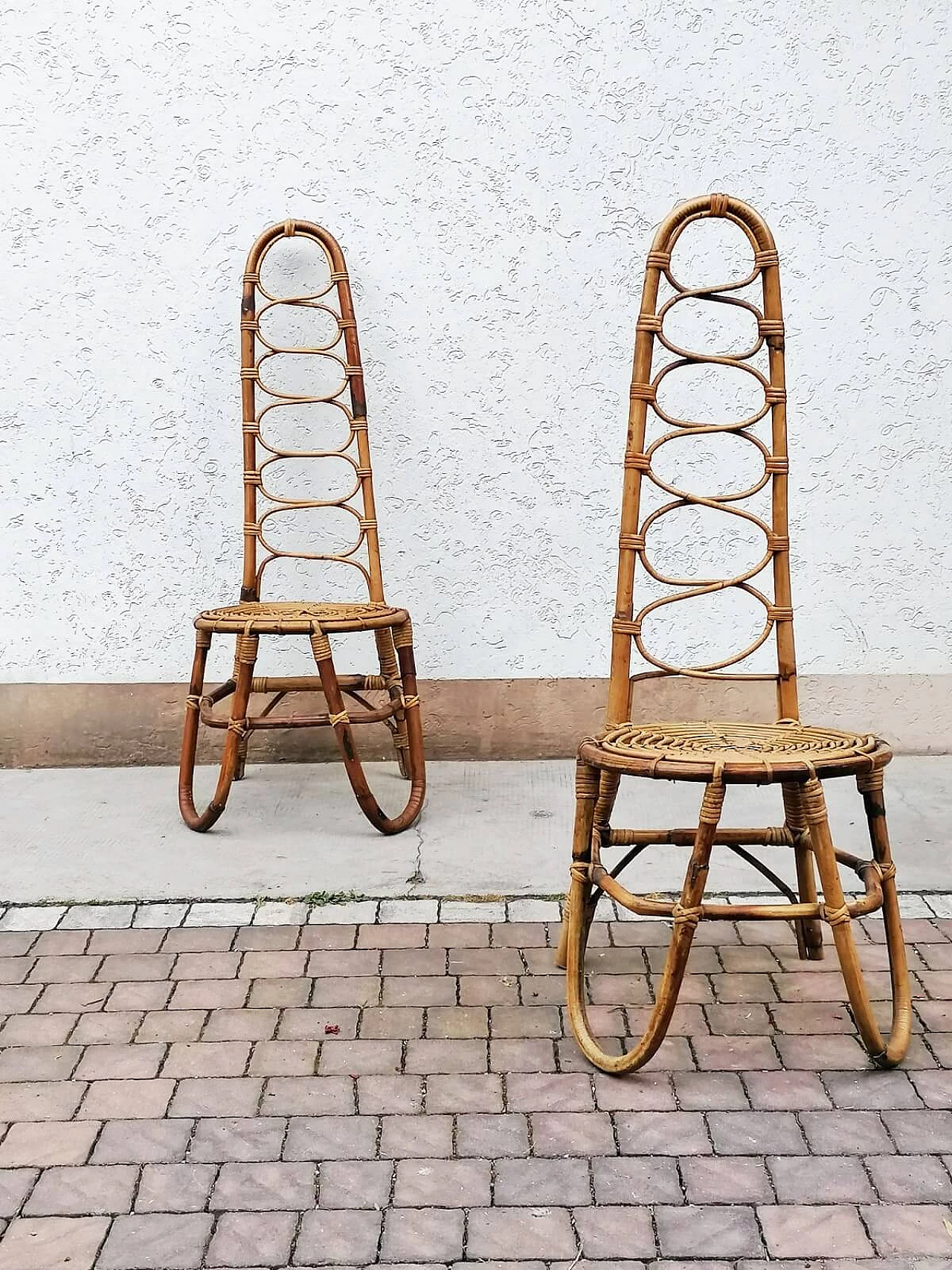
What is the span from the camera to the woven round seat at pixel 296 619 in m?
3.21

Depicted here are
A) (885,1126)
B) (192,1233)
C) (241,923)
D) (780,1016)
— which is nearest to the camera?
(192,1233)

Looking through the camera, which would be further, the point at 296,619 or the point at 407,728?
the point at 407,728

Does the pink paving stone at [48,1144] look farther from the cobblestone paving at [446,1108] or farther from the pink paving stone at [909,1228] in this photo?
the pink paving stone at [909,1228]

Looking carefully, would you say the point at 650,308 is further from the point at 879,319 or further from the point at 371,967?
the point at 879,319

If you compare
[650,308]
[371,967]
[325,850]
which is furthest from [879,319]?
[371,967]

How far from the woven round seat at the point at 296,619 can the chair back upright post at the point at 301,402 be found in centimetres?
20

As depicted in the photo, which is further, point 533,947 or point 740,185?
point 740,185

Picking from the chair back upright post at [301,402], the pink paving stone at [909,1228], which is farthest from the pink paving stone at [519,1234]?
the chair back upright post at [301,402]

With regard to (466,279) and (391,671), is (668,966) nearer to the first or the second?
(391,671)

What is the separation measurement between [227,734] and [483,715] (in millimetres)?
957

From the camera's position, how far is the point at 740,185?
3.93 m

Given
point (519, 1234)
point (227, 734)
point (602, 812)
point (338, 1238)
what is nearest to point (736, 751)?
point (602, 812)

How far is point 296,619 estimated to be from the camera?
323cm

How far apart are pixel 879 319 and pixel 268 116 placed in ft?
6.39
